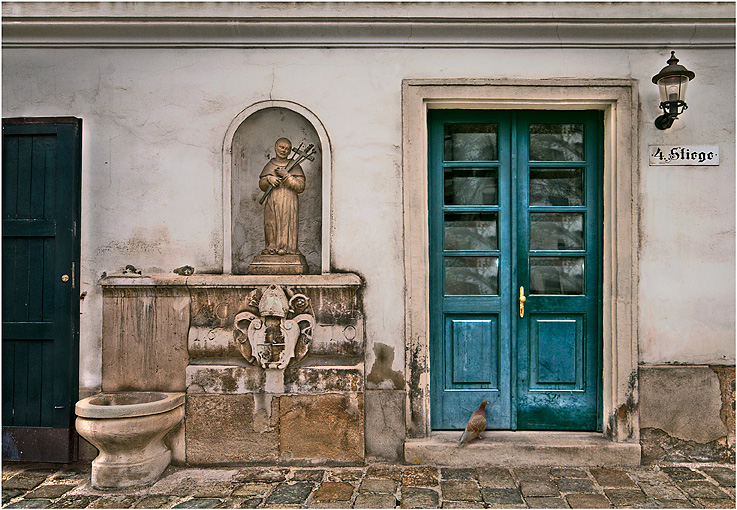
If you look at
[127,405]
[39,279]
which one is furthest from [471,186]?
[39,279]

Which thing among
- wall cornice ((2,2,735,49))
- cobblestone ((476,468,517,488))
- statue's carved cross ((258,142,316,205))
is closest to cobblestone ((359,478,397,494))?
cobblestone ((476,468,517,488))

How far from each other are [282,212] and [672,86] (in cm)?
296

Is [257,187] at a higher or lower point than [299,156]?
lower

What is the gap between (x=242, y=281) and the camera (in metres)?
3.67

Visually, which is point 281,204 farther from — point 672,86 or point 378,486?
point 672,86

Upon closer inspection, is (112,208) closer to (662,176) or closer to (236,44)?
(236,44)

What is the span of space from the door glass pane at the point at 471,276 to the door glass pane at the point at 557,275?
0.31 meters

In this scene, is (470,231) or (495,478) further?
(470,231)

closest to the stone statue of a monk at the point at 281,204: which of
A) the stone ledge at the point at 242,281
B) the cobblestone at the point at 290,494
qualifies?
the stone ledge at the point at 242,281

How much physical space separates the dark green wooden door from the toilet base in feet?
1.72

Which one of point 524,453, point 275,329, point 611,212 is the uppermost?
point 611,212

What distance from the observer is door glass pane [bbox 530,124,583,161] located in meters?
3.92

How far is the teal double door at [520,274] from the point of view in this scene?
388 cm

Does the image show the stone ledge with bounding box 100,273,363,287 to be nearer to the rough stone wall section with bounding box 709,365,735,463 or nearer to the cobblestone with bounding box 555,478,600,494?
the cobblestone with bounding box 555,478,600,494
